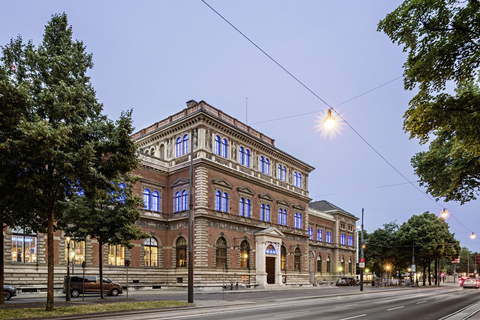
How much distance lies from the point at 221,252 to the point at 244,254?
434 cm

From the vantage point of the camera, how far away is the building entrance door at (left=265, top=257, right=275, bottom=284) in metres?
50.4

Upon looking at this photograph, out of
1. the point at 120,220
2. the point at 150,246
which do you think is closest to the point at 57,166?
the point at 120,220

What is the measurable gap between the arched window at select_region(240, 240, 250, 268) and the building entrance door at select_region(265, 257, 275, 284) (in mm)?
4241

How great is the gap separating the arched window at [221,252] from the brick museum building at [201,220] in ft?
0.36

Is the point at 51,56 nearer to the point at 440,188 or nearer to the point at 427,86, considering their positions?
the point at 427,86

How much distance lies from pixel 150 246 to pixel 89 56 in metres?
27.6

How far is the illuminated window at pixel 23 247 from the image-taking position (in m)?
32.9

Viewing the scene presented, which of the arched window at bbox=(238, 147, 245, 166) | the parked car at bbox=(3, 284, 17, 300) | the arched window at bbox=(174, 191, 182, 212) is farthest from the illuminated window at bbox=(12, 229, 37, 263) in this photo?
the arched window at bbox=(238, 147, 245, 166)

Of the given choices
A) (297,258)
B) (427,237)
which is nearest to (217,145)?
(297,258)

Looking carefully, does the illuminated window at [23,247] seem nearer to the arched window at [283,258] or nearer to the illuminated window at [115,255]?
the illuminated window at [115,255]

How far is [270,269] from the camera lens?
167 feet

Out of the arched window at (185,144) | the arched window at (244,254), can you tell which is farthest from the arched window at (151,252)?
the arched window at (185,144)

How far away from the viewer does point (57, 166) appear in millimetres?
16859

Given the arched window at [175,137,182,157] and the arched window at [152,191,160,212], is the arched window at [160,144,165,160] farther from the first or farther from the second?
the arched window at [152,191,160,212]
